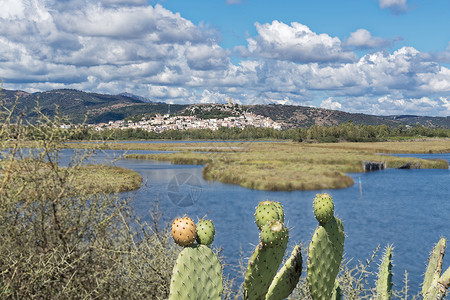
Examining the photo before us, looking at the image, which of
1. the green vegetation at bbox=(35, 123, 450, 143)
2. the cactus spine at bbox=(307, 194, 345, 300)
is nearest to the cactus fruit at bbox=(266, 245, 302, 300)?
the cactus spine at bbox=(307, 194, 345, 300)

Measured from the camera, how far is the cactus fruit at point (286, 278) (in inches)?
152

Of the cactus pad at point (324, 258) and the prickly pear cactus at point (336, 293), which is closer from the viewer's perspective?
the cactus pad at point (324, 258)

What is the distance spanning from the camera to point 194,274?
3.29 meters

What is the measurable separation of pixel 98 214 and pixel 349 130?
111 metres

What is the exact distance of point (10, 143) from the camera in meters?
6.25

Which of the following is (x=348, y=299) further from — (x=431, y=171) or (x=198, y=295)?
(x=431, y=171)

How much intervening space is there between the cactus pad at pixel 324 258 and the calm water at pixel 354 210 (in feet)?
30.6

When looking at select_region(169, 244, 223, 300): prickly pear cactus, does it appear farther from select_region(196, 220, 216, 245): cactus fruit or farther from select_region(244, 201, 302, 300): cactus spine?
select_region(244, 201, 302, 300): cactus spine

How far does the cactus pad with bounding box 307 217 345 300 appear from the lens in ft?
13.0

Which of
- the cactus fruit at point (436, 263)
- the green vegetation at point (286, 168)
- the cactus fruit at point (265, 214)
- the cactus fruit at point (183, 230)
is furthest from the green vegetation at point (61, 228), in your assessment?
the green vegetation at point (286, 168)

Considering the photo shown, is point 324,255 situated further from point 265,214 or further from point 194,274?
point 194,274

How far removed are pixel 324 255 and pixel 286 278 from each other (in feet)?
1.44

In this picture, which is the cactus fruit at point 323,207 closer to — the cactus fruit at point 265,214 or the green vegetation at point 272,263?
the green vegetation at point 272,263

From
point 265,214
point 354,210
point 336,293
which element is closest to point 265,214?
point 265,214
